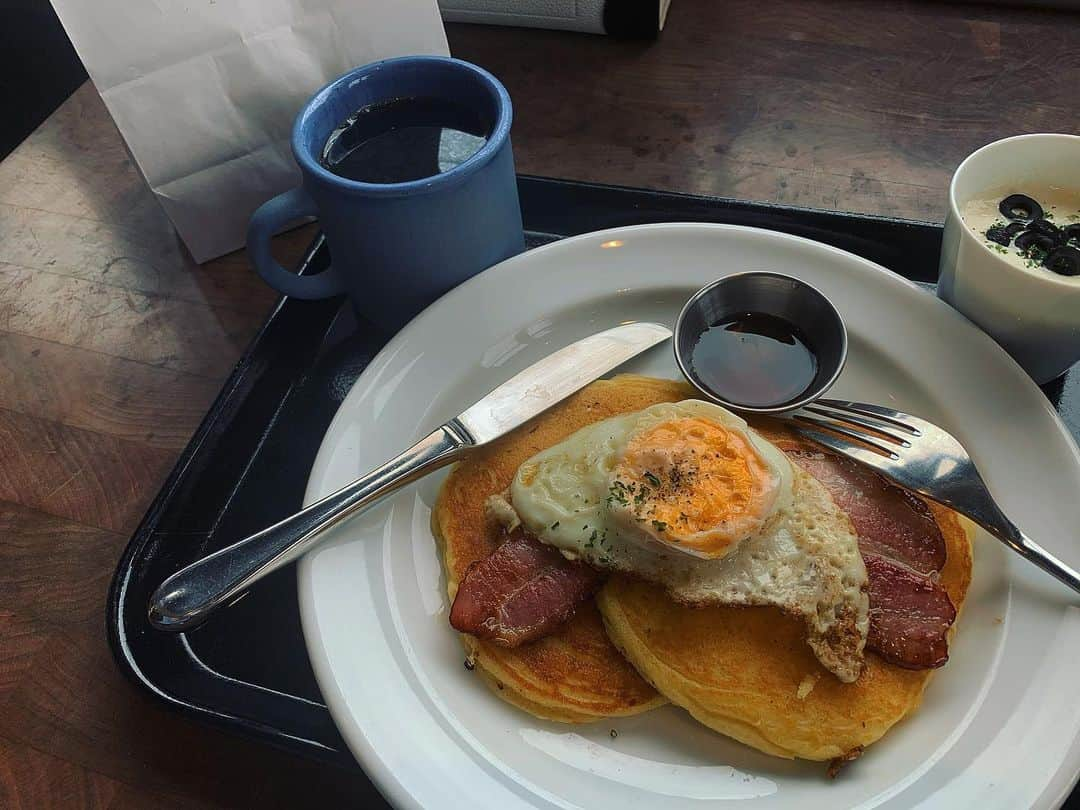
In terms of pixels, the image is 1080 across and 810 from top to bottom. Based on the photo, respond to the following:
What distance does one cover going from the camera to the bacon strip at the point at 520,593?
4.45 feet

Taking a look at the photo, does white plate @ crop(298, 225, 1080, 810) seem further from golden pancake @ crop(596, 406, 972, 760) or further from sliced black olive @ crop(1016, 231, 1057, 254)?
sliced black olive @ crop(1016, 231, 1057, 254)

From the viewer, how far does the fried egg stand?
50.8 inches

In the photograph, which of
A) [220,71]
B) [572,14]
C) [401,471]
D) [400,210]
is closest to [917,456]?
[401,471]

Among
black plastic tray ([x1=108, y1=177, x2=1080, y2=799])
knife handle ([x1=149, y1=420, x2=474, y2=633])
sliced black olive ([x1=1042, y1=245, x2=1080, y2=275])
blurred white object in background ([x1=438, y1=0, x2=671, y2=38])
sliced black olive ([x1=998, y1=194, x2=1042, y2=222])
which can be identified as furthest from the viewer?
blurred white object in background ([x1=438, y1=0, x2=671, y2=38])

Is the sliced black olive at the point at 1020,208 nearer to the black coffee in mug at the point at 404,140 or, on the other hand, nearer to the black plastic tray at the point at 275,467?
the black plastic tray at the point at 275,467

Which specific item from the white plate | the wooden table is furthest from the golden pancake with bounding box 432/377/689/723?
the wooden table

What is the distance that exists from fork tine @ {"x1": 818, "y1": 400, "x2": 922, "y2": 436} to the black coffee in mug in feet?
2.93

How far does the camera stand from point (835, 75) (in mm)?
2488

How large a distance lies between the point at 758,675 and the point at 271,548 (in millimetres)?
825

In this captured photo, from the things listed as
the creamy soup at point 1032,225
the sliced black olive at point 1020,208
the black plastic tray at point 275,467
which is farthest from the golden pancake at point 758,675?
the sliced black olive at point 1020,208

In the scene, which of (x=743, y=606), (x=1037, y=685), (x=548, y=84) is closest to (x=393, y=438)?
(x=743, y=606)

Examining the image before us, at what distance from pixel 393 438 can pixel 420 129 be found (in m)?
0.68

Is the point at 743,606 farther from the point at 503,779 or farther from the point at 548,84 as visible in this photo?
the point at 548,84

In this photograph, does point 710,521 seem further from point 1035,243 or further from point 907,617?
point 1035,243
